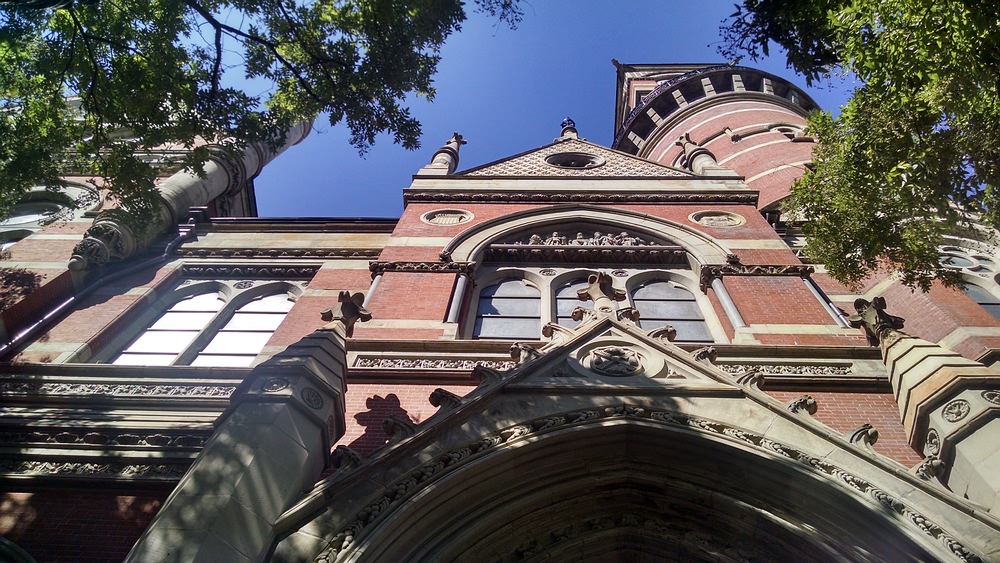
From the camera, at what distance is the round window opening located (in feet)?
55.9

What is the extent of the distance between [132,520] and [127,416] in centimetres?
175

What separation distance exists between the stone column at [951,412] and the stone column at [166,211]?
862cm

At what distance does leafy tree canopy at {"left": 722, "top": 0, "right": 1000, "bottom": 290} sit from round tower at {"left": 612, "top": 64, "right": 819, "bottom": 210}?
967 cm

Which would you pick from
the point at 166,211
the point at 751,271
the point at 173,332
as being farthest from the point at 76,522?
the point at 751,271

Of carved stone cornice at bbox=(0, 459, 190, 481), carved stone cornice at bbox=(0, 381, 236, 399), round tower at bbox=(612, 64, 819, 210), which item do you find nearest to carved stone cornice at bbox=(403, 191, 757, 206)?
round tower at bbox=(612, 64, 819, 210)

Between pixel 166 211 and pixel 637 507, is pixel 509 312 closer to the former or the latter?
pixel 637 507

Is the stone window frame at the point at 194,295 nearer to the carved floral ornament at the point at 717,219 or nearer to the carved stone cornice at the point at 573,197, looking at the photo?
the carved stone cornice at the point at 573,197

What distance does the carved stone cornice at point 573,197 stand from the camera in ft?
45.6

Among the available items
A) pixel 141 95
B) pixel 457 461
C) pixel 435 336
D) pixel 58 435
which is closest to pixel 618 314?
pixel 435 336

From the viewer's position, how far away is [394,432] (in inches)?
226

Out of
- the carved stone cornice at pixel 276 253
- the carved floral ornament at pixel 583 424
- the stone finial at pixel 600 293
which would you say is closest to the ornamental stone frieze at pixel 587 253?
the carved stone cornice at pixel 276 253

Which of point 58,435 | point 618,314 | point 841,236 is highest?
point 841,236

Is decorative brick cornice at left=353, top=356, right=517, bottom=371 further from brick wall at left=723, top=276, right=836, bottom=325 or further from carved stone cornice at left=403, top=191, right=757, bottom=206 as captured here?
carved stone cornice at left=403, top=191, right=757, bottom=206

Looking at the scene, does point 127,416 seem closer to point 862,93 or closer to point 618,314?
point 618,314
